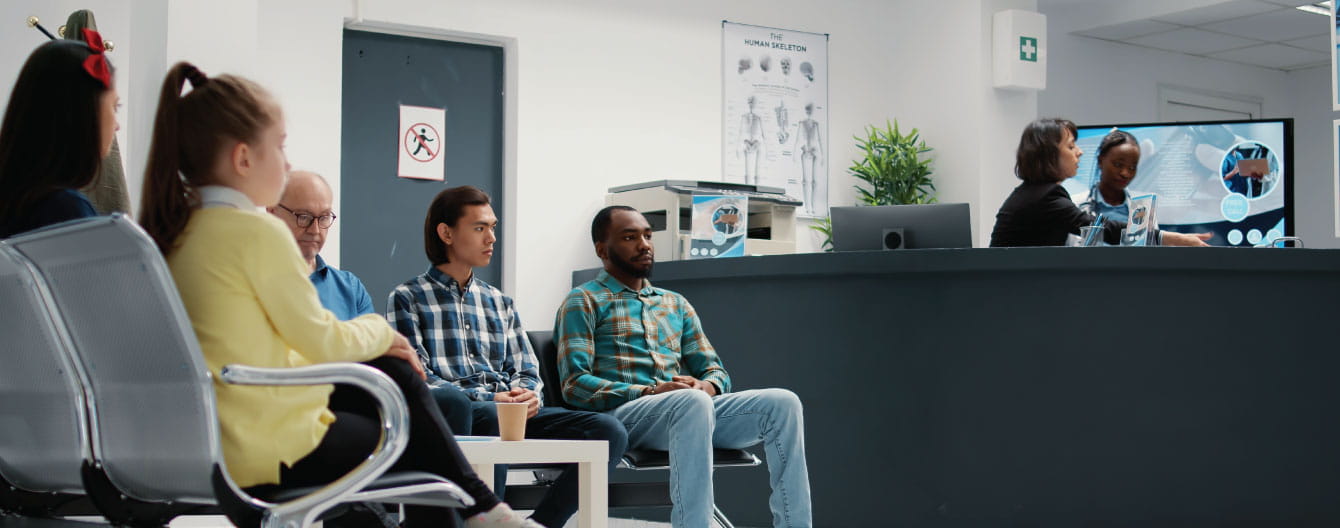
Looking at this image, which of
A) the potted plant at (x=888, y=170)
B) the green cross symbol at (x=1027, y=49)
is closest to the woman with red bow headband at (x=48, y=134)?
the potted plant at (x=888, y=170)

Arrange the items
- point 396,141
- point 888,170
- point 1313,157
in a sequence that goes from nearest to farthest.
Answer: point 396,141 → point 888,170 → point 1313,157

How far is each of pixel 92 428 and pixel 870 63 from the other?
5.18m

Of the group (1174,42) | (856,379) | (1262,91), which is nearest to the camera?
(856,379)

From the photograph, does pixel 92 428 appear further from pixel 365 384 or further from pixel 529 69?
pixel 529 69

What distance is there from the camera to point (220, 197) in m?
1.64

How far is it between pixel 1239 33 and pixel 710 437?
5.77m

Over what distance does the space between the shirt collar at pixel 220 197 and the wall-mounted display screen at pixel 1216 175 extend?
527cm

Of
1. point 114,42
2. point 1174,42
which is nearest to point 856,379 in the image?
point 114,42

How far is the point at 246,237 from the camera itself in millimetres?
1587

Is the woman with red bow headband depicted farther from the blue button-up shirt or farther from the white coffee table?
the blue button-up shirt

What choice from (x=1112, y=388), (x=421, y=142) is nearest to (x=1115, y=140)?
(x=1112, y=388)

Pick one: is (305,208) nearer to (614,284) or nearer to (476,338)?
(476,338)

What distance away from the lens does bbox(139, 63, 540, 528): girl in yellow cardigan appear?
62.2 inches

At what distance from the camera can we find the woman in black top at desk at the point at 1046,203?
3.80m
